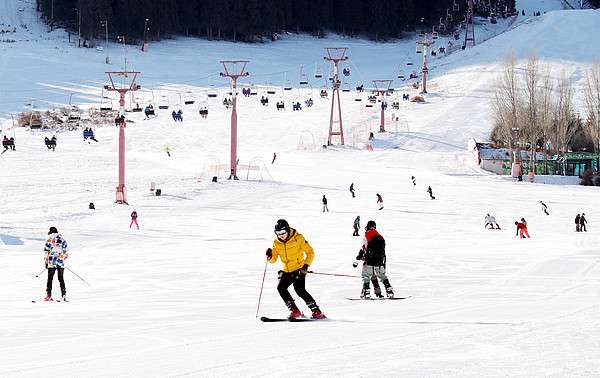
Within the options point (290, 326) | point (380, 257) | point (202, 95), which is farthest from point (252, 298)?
point (202, 95)

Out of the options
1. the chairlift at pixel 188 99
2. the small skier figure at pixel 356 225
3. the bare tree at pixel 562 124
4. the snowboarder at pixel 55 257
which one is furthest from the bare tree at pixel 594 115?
the snowboarder at pixel 55 257

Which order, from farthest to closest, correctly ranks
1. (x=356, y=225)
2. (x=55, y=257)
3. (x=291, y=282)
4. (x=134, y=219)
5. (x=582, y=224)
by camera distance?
(x=582, y=224) < (x=134, y=219) < (x=356, y=225) < (x=55, y=257) < (x=291, y=282)

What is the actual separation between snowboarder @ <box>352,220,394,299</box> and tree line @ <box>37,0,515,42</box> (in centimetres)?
8955

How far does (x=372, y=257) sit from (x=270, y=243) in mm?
12394

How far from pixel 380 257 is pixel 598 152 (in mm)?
47943

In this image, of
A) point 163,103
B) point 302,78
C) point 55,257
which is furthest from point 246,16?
point 55,257

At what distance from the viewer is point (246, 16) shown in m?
110

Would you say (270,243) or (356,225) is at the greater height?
(356,225)

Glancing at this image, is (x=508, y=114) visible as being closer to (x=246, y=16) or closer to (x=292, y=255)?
(x=292, y=255)

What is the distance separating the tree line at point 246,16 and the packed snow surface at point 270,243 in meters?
19.8

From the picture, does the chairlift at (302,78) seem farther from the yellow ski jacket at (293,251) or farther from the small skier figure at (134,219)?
the yellow ski jacket at (293,251)

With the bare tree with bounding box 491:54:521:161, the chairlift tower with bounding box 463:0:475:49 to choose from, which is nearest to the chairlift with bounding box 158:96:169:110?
the bare tree with bounding box 491:54:521:161

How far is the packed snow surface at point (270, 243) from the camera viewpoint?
29.0 feet

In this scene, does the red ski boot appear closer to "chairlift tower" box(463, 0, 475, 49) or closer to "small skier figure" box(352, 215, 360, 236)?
"small skier figure" box(352, 215, 360, 236)
